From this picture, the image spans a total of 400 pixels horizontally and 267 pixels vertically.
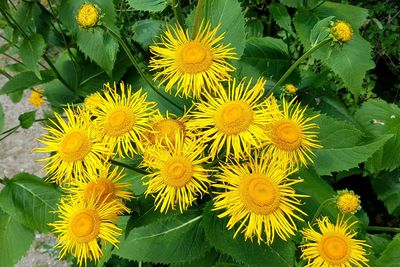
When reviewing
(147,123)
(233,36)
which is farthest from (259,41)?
(147,123)

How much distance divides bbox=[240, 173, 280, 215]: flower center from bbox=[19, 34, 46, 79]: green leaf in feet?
3.13

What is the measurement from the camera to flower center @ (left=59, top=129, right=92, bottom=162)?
3.70 feet

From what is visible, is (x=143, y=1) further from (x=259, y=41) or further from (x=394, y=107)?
(x=394, y=107)

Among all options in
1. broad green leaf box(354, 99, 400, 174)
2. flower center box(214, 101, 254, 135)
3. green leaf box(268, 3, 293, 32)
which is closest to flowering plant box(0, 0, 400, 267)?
flower center box(214, 101, 254, 135)

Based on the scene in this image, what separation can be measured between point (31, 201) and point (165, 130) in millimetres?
765

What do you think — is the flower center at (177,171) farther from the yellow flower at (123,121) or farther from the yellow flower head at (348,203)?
the yellow flower head at (348,203)

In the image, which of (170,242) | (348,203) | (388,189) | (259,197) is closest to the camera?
(259,197)

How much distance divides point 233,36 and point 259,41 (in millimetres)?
534

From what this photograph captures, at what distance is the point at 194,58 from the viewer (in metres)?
1.12

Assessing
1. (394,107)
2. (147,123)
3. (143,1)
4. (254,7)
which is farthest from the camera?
(254,7)

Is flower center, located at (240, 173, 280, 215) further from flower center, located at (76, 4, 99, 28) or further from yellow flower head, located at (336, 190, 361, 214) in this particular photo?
flower center, located at (76, 4, 99, 28)

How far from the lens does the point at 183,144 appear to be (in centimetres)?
112

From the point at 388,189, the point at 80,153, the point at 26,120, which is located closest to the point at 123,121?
the point at 80,153

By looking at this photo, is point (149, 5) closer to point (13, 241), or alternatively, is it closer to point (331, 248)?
point (331, 248)
